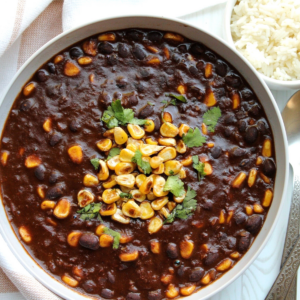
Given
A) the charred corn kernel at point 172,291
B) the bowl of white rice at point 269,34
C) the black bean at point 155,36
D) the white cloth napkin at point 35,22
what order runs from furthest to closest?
the bowl of white rice at point 269,34, the white cloth napkin at point 35,22, the black bean at point 155,36, the charred corn kernel at point 172,291

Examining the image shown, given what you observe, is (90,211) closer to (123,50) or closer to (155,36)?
(123,50)

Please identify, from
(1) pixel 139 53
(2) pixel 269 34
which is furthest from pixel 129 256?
(2) pixel 269 34

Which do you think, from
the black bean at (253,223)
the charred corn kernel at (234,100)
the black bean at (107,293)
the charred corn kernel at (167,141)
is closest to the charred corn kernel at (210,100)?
the charred corn kernel at (234,100)

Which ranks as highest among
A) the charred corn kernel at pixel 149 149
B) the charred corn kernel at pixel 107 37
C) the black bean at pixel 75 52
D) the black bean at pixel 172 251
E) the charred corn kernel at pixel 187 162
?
the charred corn kernel at pixel 107 37

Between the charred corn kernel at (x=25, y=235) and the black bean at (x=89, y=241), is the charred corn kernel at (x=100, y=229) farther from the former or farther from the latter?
the charred corn kernel at (x=25, y=235)

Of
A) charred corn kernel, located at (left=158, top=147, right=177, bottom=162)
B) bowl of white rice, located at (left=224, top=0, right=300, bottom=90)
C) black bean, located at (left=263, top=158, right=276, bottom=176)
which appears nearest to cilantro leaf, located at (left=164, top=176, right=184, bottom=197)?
charred corn kernel, located at (left=158, top=147, right=177, bottom=162)

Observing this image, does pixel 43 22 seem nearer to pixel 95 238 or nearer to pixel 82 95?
pixel 82 95

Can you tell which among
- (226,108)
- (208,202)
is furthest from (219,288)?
(226,108)
